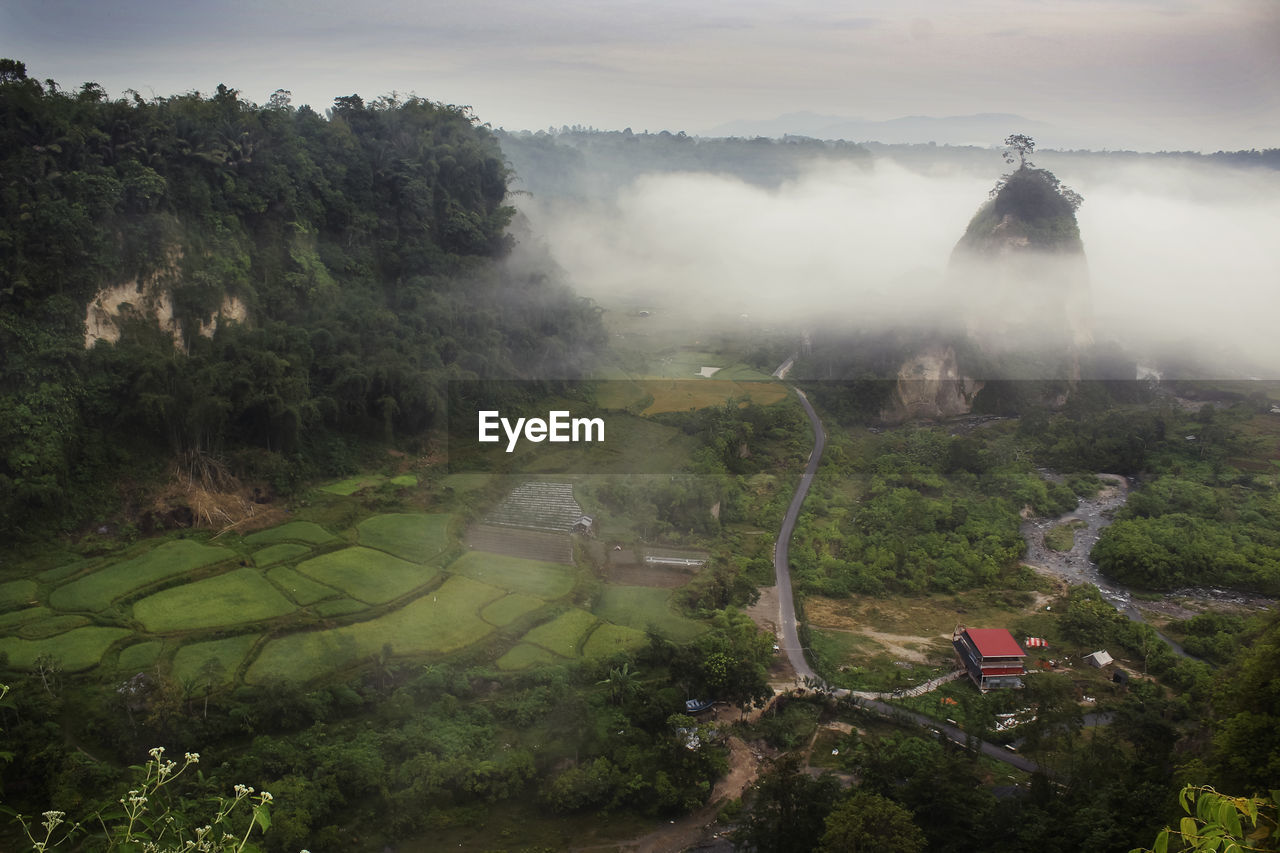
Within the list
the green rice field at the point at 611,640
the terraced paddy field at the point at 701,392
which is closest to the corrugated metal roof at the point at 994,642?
the green rice field at the point at 611,640

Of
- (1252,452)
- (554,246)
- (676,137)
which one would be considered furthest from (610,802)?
(676,137)

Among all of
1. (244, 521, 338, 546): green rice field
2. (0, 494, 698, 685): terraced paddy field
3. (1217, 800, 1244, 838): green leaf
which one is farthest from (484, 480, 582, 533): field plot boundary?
(1217, 800, 1244, 838): green leaf

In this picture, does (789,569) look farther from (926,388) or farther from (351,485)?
(926,388)

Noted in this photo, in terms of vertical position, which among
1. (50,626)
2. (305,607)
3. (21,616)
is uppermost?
(21,616)

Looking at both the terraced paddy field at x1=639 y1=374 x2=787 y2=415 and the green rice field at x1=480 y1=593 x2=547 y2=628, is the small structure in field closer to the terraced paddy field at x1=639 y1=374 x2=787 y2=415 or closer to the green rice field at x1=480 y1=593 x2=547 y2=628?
the green rice field at x1=480 y1=593 x2=547 y2=628

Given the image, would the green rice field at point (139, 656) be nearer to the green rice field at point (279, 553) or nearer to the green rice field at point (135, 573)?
the green rice field at point (135, 573)

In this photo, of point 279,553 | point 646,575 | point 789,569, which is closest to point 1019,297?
point 789,569
